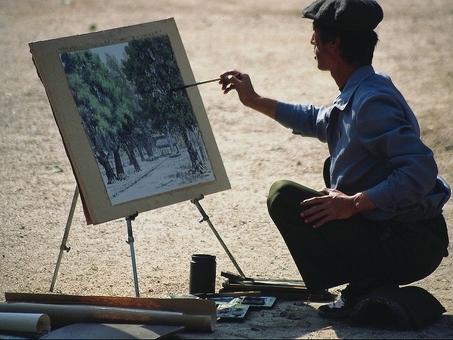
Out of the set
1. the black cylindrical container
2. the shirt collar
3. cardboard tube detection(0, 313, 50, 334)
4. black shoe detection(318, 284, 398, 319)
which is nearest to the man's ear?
the shirt collar

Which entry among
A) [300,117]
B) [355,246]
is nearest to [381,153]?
[355,246]

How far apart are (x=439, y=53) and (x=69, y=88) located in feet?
27.8

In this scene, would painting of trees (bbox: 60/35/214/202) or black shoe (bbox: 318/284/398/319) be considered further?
painting of trees (bbox: 60/35/214/202)

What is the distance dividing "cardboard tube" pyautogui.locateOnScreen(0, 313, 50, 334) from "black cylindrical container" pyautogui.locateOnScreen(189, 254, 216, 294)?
1045 mm

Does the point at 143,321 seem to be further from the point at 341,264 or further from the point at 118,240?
the point at 118,240

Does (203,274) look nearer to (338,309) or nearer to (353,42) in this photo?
(338,309)

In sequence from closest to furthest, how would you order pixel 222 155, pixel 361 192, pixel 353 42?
pixel 361 192
pixel 353 42
pixel 222 155

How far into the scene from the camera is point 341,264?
4.73 metres

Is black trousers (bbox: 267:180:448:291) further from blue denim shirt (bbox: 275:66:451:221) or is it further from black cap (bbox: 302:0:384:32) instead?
black cap (bbox: 302:0:384:32)

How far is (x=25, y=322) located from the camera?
14.1 feet

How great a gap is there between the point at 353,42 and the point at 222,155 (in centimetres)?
402

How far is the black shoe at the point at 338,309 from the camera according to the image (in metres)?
4.68

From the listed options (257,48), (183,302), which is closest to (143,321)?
(183,302)

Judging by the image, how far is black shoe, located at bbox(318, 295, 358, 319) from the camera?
15.3 feet
